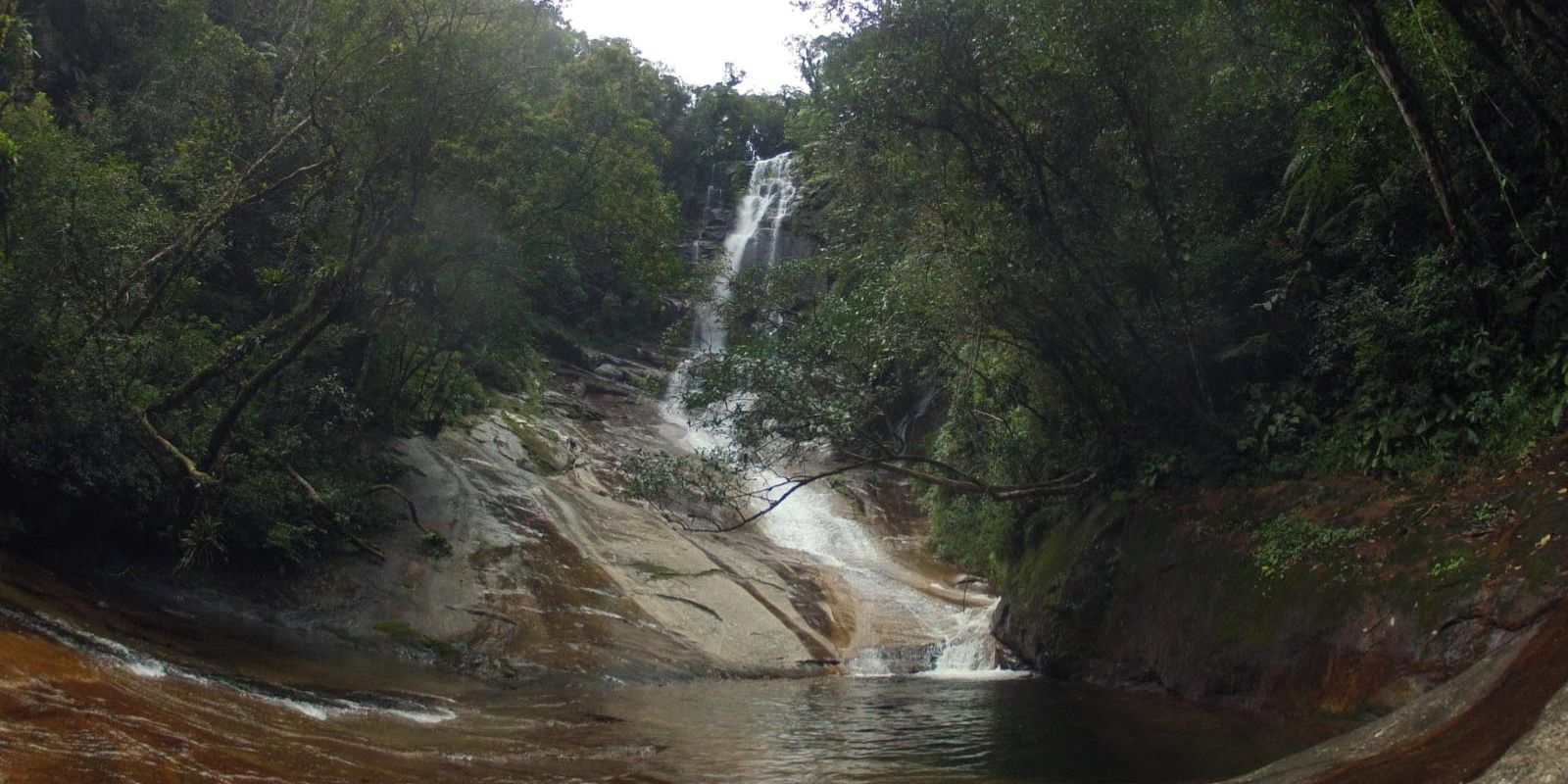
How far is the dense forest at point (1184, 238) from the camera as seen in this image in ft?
35.0

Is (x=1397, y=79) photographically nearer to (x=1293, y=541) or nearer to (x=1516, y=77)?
(x=1516, y=77)

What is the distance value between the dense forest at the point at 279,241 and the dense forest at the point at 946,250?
0.08 metres

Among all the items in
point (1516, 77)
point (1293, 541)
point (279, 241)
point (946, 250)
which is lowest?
point (1293, 541)

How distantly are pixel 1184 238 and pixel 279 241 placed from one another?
766 inches

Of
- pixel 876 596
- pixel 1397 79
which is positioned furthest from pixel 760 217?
pixel 1397 79

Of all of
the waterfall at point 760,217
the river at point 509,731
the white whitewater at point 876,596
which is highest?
the waterfall at point 760,217

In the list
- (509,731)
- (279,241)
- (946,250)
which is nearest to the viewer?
(509,731)

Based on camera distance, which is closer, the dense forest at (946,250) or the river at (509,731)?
the river at (509,731)

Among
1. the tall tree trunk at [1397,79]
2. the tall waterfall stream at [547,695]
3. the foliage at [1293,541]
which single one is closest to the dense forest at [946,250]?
the tall tree trunk at [1397,79]

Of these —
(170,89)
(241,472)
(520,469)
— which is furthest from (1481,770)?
(170,89)

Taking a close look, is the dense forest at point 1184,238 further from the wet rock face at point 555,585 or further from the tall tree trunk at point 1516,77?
the wet rock face at point 555,585

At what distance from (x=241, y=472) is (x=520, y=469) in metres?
7.59

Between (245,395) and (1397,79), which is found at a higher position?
(1397,79)

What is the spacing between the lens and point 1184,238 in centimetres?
1478
